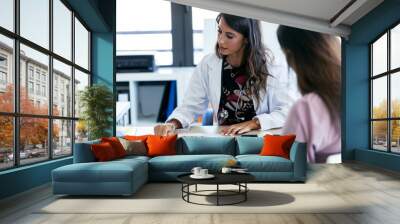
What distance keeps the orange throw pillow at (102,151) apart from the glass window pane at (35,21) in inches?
71.9

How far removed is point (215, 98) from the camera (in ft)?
29.3

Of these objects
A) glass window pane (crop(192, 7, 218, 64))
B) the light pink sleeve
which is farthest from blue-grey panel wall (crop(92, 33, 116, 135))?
the light pink sleeve

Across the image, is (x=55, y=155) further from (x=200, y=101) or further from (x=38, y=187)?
(x=200, y=101)

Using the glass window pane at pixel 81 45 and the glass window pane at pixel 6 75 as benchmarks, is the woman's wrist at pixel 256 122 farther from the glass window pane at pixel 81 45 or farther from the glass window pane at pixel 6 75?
the glass window pane at pixel 6 75

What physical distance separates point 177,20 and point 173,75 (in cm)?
137

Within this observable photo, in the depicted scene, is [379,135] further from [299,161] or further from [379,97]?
[299,161]

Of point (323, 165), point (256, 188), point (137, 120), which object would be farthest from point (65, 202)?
point (323, 165)

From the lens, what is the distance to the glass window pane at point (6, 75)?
4945 millimetres

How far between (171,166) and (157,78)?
4015mm

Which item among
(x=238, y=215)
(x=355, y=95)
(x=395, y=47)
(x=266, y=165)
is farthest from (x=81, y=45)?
(x=395, y=47)

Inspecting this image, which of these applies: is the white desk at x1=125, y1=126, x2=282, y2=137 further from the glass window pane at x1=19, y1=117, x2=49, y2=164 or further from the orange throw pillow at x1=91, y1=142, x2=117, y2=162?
the glass window pane at x1=19, y1=117, x2=49, y2=164

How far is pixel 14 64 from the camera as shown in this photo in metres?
5.26

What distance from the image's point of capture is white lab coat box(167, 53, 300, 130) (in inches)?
350

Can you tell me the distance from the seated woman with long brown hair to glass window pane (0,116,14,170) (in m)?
5.77
